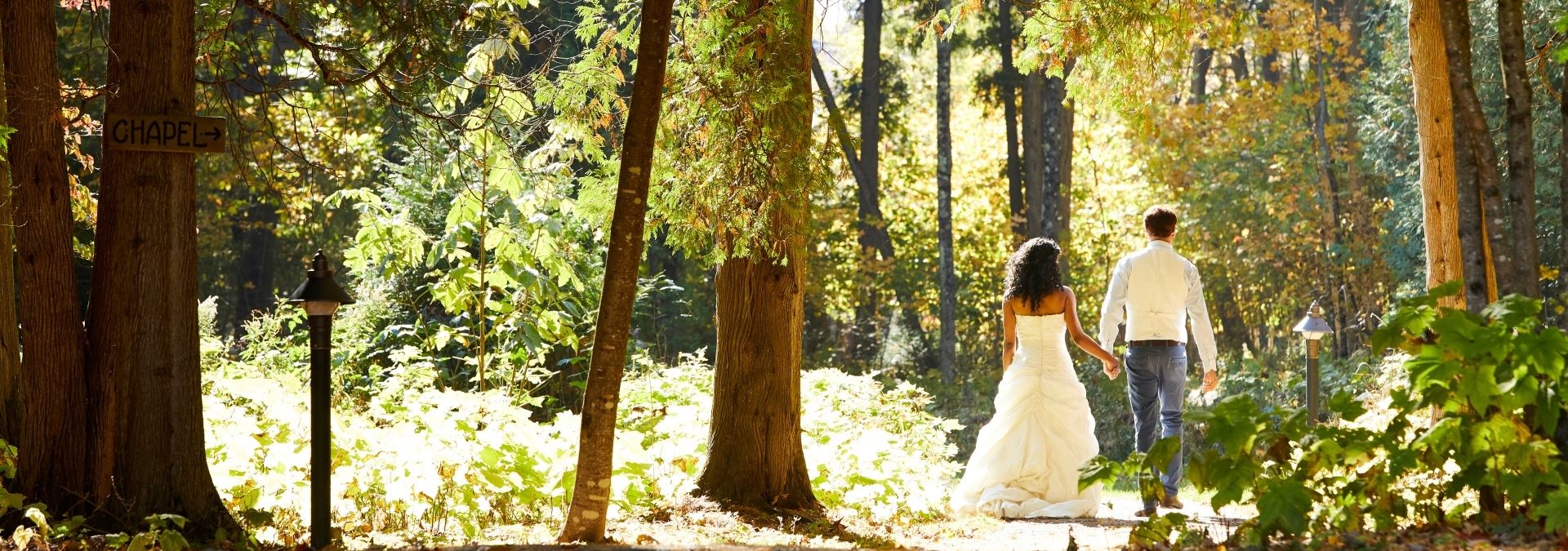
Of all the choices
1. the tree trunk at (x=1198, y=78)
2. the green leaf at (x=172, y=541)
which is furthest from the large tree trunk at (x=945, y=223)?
the green leaf at (x=172, y=541)

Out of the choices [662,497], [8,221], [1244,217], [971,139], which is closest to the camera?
[8,221]

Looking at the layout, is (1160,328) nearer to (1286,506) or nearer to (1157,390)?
(1157,390)

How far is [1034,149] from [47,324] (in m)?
18.2

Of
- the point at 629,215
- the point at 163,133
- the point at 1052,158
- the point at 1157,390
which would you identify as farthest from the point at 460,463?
the point at 1052,158

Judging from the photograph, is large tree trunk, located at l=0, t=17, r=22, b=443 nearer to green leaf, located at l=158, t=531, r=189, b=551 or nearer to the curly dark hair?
green leaf, located at l=158, t=531, r=189, b=551

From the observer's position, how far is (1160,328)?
26.6ft

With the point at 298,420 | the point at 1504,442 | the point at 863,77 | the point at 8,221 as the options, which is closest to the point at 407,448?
the point at 298,420

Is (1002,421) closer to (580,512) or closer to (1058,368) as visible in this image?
(1058,368)

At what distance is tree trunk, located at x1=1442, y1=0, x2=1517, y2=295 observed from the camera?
6094 millimetres

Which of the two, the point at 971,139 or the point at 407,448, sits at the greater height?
the point at 971,139

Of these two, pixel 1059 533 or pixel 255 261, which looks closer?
pixel 1059 533

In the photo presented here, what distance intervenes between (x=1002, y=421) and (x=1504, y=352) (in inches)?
154

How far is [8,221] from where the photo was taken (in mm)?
6672

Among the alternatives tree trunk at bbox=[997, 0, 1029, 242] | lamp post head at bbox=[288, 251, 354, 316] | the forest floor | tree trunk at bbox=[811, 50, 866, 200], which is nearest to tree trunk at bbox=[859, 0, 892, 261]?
tree trunk at bbox=[811, 50, 866, 200]
